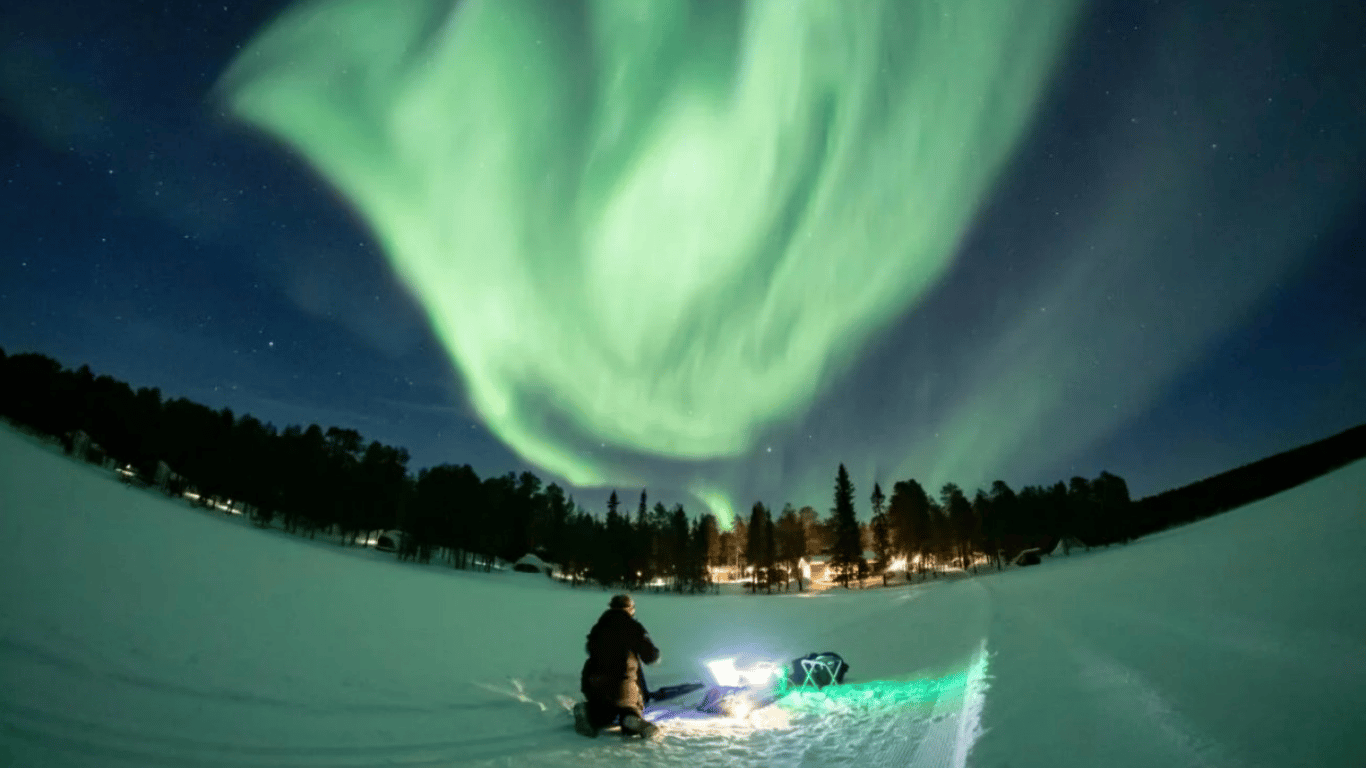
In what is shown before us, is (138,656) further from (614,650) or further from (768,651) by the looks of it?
(768,651)

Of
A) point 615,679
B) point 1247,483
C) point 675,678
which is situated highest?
point 1247,483

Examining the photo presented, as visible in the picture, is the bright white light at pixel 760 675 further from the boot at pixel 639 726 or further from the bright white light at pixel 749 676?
the boot at pixel 639 726

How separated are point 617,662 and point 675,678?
5686mm

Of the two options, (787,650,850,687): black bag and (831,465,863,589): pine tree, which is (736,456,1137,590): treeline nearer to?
(831,465,863,589): pine tree

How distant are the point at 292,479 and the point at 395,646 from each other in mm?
71750

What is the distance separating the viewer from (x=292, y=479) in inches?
2618

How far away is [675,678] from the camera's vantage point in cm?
1145

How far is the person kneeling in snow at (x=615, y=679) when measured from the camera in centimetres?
640

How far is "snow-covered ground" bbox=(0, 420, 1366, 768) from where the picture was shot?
15.4ft

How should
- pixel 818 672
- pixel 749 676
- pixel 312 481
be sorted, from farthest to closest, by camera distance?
pixel 312 481
pixel 749 676
pixel 818 672

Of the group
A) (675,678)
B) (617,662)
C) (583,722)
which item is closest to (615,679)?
(617,662)

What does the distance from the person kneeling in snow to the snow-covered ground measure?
35 cm

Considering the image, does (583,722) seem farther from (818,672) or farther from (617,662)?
(818,672)

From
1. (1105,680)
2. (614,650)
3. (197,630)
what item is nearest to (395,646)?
(197,630)
